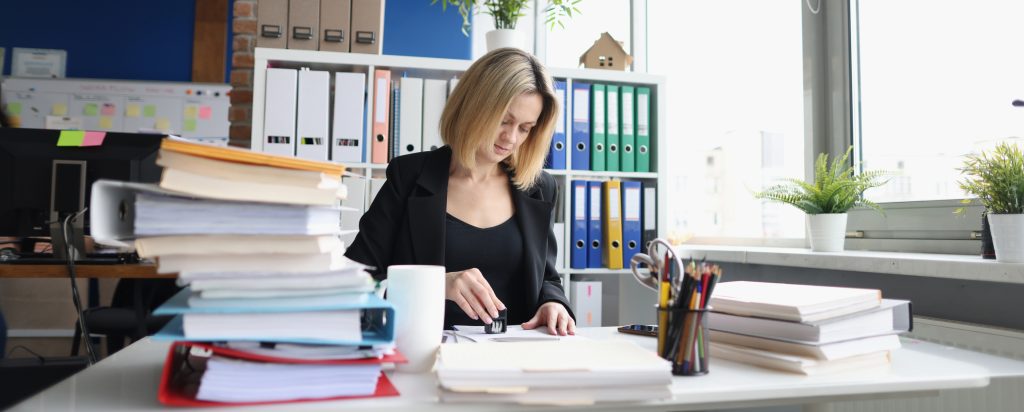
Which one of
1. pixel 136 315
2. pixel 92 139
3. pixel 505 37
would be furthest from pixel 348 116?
pixel 136 315

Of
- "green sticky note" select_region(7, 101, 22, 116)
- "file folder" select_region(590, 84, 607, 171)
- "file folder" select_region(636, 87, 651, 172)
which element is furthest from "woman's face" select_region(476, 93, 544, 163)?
"green sticky note" select_region(7, 101, 22, 116)

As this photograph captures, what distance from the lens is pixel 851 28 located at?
2.29 metres

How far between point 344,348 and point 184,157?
9.8 inches

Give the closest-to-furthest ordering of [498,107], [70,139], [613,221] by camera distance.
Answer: [498,107], [70,139], [613,221]

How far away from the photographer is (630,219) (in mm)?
2662

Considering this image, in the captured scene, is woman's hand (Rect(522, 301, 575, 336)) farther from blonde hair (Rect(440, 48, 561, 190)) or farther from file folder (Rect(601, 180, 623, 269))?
file folder (Rect(601, 180, 623, 269))

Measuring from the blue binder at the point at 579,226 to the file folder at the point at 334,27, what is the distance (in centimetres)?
103

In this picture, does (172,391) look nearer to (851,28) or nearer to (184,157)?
(184,157)

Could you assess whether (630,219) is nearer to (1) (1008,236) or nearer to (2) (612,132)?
(2) (612,132)

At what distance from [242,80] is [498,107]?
74.3 inches

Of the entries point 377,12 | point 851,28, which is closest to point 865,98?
point 851,28

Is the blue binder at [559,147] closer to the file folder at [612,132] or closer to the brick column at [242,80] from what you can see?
the file folder at [612,132]

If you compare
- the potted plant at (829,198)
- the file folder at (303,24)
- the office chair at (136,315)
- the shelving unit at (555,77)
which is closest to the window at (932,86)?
the potted plant at (829,198)

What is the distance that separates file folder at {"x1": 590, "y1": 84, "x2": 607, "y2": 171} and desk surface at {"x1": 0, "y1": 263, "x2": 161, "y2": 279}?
1556mm
